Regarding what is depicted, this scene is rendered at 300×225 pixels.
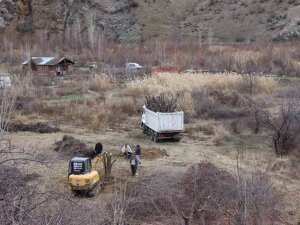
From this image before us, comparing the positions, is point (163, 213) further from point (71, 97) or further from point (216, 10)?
point (216, 10)

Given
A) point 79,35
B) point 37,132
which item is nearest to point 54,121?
point 37,132

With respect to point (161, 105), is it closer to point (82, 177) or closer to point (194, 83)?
point (82, 177)

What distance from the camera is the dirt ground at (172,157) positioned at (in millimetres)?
14880

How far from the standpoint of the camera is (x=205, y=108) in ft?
94.9

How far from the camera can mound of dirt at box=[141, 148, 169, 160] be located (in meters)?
19.1

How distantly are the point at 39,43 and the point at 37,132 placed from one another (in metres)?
47.4

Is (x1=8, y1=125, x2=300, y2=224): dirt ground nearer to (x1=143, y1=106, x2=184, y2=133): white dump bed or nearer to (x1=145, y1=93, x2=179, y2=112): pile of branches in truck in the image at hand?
(x1=143, y1=106, x2=184, y2=133): white dump bed

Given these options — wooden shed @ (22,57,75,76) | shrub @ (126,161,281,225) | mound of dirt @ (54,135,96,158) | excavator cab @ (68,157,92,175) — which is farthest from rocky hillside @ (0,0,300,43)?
excavator cab @ (68,157,92,175)

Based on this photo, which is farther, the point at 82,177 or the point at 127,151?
the point at 127,151

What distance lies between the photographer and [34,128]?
2470cm

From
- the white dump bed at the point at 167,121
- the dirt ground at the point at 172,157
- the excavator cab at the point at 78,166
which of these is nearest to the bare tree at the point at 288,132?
the dirt ground at the point at 172,157

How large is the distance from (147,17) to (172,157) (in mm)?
62616

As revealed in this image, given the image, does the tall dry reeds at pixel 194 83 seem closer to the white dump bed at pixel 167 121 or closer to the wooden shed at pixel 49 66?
the white dump bed at pixel 167 121

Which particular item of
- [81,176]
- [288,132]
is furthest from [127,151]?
[288,132]
